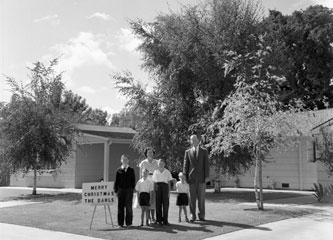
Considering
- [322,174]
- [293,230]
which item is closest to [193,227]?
[293,230]

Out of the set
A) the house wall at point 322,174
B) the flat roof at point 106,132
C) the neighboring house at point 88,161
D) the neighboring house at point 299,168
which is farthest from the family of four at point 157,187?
the flat roof at point 106,132

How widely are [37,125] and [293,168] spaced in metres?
13.0

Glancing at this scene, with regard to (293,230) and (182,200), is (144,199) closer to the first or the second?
(182,200)

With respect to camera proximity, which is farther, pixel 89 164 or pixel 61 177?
pixel 89 164

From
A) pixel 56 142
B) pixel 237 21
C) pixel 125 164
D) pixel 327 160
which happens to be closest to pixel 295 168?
pixel 327 160

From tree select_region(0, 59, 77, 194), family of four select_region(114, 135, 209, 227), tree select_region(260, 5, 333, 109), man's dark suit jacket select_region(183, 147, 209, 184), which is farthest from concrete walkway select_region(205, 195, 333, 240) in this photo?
tree select_region(260, 5, 333, 109)

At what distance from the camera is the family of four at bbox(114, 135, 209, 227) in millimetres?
9656

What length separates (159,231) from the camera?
29.1 ft

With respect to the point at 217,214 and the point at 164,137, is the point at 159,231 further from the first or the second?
the point at 164,137

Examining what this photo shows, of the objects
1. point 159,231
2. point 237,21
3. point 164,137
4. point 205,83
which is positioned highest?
point 237,21

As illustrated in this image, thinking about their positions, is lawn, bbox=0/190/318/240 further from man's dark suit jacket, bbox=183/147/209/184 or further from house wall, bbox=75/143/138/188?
house wall, bbox=75/143/138/188

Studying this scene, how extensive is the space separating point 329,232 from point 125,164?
4805mm

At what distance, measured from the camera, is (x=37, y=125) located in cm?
1916

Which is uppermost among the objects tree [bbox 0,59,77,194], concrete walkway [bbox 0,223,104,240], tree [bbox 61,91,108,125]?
tree [bbox 61,91,108,125]
